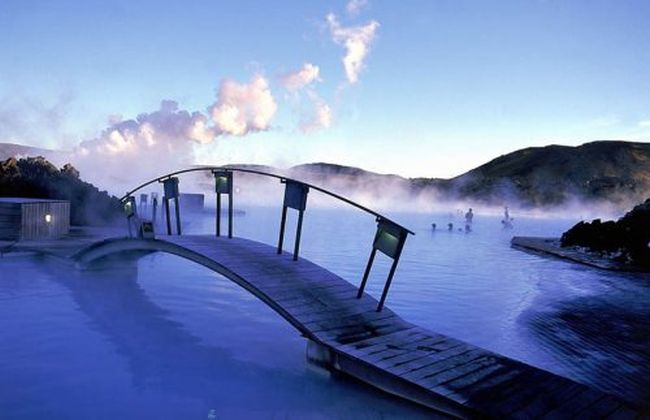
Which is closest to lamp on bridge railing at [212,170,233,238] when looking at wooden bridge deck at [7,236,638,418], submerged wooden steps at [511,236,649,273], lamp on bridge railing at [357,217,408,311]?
wooden bridge deck at [7,236,638,418]

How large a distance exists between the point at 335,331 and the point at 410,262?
18.3 m

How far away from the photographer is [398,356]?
26.8 ft

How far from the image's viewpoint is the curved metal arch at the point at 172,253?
958cm

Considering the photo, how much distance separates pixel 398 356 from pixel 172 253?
7735 millimetres

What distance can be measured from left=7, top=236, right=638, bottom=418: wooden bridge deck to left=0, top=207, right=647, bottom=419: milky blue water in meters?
0.49

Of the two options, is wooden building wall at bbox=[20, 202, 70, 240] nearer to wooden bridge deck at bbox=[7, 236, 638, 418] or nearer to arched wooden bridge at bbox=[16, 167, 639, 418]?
arched wooden bridge at bbox=[16, 167, 639, 418]

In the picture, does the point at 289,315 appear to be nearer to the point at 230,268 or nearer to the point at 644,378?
the point at 230,268

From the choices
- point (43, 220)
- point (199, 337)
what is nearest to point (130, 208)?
point (199, 337)

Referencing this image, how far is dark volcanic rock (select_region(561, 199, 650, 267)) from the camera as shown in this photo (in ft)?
78.7

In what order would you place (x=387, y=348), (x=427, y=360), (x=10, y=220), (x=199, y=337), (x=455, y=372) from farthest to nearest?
(x=10, y=220), (x=199, y=337), (x=387, y=348), (x=427, y=360), (x=455, y=372)

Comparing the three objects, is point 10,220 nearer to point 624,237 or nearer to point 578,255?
point 578,255

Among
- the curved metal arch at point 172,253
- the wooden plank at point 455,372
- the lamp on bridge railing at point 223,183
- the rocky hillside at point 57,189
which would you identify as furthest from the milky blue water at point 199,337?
the rocky hillside at point 57,189

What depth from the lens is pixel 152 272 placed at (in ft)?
68.2

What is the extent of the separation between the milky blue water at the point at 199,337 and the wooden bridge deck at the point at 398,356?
19.4 inches
